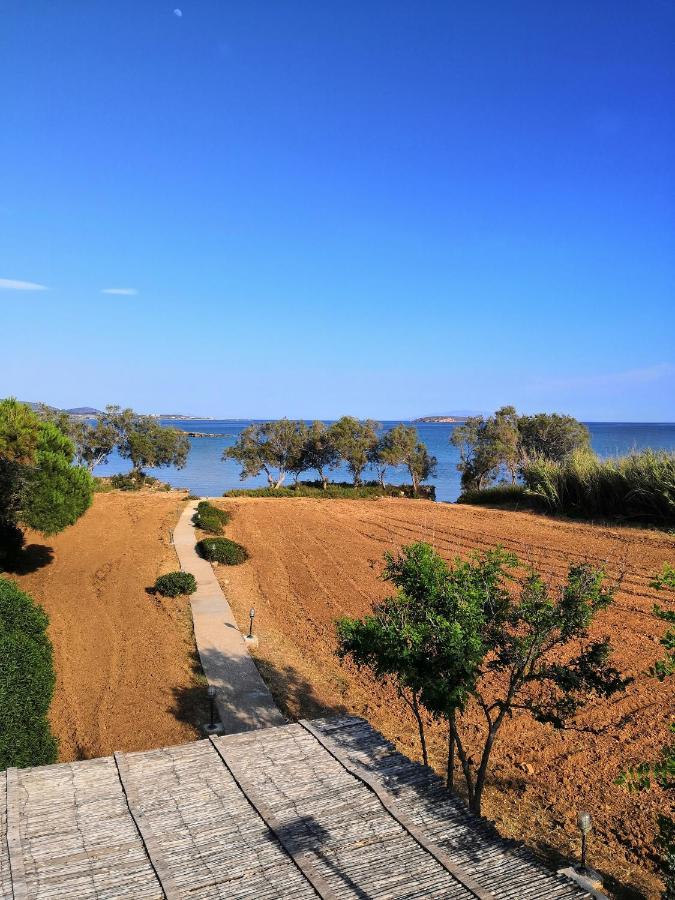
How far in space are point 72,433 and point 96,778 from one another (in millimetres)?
38899

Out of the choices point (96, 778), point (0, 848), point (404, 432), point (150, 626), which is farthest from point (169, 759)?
point (404, 432)

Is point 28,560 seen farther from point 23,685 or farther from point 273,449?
point 273,449

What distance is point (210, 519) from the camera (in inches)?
972

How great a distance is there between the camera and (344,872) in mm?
4914

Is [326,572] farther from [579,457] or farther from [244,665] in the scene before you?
[579,457]

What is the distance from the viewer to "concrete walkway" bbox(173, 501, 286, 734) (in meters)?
10.4

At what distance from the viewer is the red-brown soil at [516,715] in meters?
7.79

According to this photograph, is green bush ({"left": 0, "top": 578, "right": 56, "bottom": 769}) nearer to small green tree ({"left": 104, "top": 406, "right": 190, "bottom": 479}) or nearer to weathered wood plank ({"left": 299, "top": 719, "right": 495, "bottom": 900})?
weathered wood plank ({"left": 299, "top": 719, "right": 495, "bottom": 900})

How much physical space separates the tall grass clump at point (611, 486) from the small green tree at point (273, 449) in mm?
17834

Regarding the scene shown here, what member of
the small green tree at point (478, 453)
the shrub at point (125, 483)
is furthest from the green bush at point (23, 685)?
the small green tree at point (478, 453)

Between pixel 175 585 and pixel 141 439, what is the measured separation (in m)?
Result: 28.1

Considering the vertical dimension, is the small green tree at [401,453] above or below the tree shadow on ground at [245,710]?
above

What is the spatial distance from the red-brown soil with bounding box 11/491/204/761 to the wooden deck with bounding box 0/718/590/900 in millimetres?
3642

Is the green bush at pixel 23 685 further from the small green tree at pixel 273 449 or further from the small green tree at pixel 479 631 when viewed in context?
the small green tree at pixel 273 449
